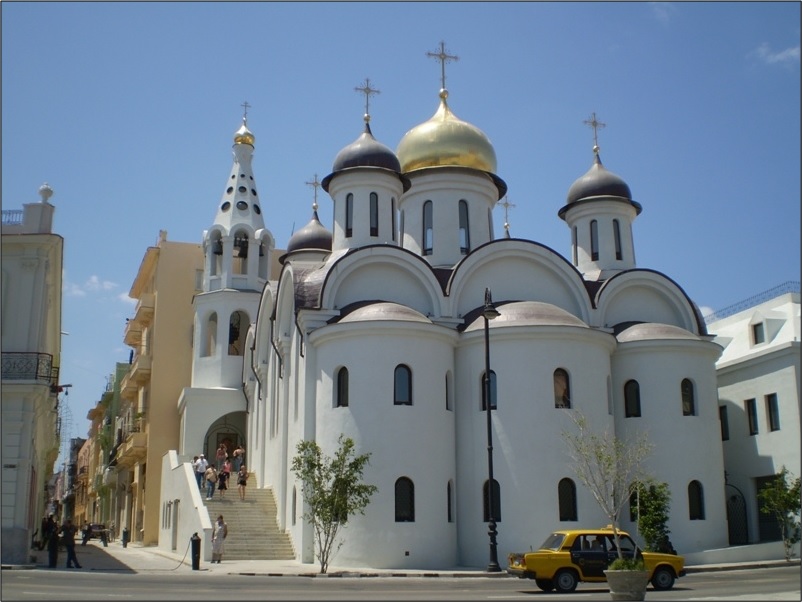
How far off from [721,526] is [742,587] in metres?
Answer: 11.1

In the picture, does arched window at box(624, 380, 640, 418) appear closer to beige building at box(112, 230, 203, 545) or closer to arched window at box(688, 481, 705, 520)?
arched window at box(688, 481, 705, 520)

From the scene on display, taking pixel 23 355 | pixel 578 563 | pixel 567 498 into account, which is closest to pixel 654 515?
pixel 567 498

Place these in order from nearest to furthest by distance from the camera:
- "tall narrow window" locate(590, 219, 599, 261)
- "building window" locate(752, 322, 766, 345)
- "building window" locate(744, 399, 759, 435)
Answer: "building window" locate(744, 399, 759, 435), "building window" locate(752, 322, 766, 345), "tall narrow window" locate(590, 219, 599, 261)

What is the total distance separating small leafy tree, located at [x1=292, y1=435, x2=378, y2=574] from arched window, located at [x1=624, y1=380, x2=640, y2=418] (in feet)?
30.4

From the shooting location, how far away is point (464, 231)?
32.8 metres

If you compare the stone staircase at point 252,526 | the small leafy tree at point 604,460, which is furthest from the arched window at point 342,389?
the small leafy tree at point 604,460

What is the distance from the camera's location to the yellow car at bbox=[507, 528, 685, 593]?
18078 millimetres

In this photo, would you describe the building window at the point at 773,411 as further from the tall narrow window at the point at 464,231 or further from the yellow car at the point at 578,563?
the yellow car at the point at 578,563

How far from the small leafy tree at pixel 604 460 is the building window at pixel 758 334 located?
7885mm

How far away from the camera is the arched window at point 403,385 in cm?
2580

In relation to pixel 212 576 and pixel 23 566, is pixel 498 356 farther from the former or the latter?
pixel 23 566

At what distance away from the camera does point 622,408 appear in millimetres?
28844

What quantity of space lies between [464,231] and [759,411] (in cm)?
1189

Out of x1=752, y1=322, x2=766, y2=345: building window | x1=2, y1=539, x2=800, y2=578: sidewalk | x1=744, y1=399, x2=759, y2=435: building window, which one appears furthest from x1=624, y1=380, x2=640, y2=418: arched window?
x1=752, y1=322, x2=766, y2=345: building window
